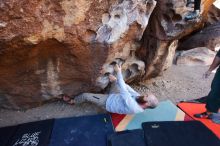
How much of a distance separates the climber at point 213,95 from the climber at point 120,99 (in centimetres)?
58

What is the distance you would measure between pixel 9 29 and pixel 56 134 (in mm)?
1138

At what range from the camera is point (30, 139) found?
9.35 feet

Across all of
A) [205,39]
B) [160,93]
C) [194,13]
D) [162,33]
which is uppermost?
[194,13]

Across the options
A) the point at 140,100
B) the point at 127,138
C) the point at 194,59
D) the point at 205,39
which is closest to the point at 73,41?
the point at 140,100

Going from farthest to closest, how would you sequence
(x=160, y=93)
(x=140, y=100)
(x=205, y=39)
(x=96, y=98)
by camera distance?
(x=205, y=39) → (x=160, y=93) → (x=96, y=98) → (x=140, y=100)

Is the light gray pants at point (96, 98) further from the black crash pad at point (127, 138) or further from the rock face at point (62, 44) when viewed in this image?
the black crash pad at point (127, 138)

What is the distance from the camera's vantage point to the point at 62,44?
3107 millimetres

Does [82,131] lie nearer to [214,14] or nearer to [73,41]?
[73,41]

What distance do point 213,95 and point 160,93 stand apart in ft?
3.47

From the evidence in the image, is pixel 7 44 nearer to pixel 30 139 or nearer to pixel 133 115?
pixel 30 139

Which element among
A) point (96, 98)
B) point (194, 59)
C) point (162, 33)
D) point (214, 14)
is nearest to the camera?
point (96, 98)

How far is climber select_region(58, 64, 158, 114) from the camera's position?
3.04 meters

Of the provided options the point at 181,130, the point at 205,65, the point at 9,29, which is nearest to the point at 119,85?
the point at 181,130

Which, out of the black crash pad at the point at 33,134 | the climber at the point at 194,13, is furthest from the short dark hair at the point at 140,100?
the climber at the point at 194,13
